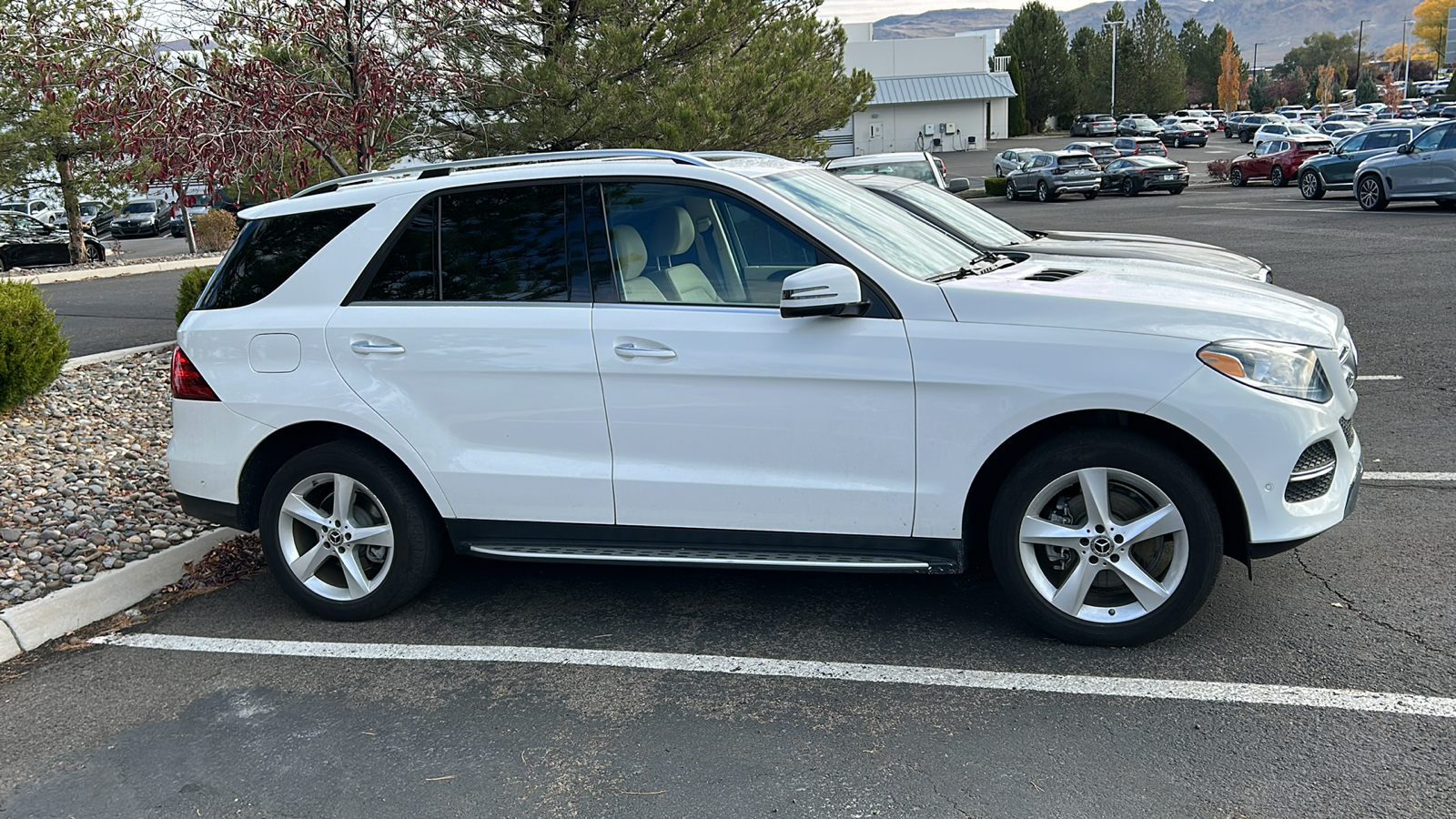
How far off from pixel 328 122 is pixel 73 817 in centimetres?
685

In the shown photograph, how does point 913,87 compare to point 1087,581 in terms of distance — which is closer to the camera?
point 1087,581

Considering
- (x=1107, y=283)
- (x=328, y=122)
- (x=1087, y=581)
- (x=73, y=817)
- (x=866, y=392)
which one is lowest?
(x=73, y=817)

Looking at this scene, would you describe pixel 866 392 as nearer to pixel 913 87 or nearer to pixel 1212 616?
pixel 1212 616

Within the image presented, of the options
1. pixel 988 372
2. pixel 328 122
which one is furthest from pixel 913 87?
pixel 988 372

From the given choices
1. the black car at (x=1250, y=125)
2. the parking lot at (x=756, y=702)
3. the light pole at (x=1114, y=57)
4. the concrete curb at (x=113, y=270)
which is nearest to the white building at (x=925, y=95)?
the light pole at (x=1114, y=57)

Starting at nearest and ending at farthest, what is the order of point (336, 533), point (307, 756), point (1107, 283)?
point (307, 756), point (1107, 283), point (336, 533)

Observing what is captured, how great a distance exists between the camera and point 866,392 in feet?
13.6

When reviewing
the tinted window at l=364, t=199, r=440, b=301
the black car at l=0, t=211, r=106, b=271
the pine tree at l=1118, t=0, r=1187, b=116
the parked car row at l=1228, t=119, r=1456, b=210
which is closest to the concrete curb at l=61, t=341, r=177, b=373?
the tinted window at l=364, t=199, r=440, b=301

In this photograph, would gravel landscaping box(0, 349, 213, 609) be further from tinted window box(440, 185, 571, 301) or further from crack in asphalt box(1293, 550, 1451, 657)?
crack in asphalt box(1293, 550, 1451, 657)

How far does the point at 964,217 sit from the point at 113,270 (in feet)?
59.8

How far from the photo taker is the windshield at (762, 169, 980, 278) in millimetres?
4484

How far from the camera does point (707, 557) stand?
4422 millimetres

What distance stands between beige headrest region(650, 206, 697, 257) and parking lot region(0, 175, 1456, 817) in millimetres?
1488

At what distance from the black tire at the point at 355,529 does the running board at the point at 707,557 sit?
247 mm
